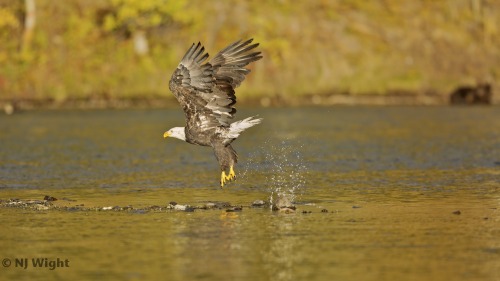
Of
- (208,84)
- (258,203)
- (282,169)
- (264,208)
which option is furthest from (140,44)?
(264,208)

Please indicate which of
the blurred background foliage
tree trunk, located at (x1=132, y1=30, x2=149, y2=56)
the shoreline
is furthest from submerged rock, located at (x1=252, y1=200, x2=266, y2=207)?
tree trunk, located at (x1=132, y1=30, x2=149, y2=56)

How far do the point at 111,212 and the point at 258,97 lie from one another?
5626cm

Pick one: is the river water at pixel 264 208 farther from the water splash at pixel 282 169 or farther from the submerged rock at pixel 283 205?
the submerged rock at pixel 283 205

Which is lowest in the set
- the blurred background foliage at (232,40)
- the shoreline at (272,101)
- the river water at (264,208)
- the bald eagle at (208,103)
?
the river water at (264,208)

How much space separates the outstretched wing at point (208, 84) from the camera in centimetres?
2592

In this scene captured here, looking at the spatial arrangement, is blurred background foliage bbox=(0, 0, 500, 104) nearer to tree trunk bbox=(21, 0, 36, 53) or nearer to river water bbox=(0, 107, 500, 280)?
tree trunk bbox=(21, 0, 36, 53)

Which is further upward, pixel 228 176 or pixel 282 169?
pixel 282 169

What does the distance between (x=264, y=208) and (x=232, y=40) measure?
59.8m

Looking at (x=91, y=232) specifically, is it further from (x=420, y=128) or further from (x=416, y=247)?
(x=420, y=128)

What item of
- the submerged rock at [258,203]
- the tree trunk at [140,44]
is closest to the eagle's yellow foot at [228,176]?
the submerged rock at [258,203]

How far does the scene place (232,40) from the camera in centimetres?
8406

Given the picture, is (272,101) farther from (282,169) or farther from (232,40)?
(282,169)

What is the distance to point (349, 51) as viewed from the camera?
276 ft

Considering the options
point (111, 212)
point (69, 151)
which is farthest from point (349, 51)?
point (111, 212)
